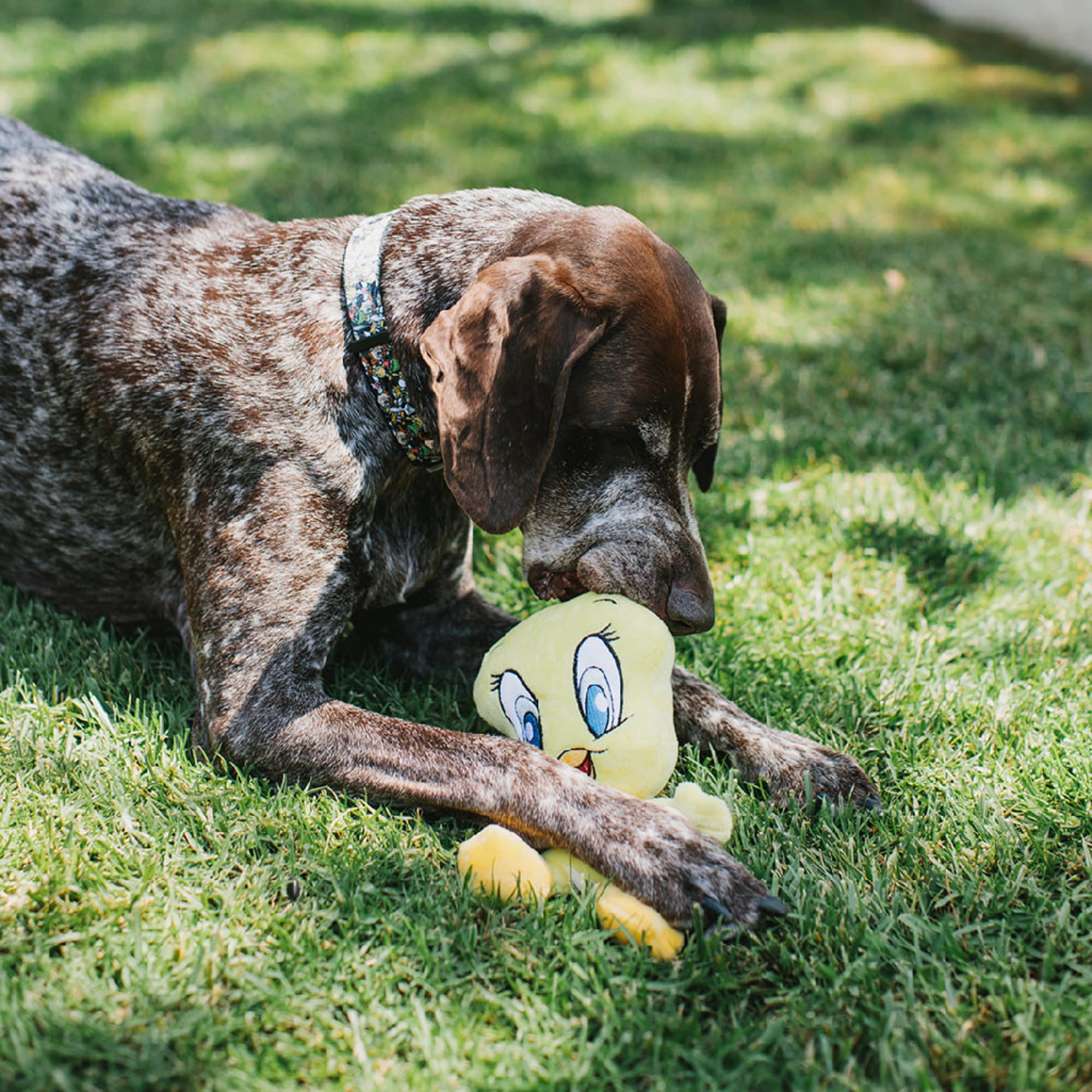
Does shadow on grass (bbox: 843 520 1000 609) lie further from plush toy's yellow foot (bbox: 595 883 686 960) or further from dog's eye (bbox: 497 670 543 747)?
plush toy's yellow foot (bbox: 595 883 686 960)

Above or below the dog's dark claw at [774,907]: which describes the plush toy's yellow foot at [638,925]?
below

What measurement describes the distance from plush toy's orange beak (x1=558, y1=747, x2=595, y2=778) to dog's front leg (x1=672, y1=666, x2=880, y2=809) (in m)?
0.47

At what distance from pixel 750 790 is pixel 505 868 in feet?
2.62

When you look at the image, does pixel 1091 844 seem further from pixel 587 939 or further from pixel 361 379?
pixel 361 379

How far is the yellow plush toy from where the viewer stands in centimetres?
257

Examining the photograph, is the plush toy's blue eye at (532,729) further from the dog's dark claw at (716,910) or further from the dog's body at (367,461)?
the dog's dark claw at (716,910)

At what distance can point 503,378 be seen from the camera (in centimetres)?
285

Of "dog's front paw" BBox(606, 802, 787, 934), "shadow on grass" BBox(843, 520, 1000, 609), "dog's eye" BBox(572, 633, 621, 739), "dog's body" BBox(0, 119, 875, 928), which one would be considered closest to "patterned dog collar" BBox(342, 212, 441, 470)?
"dog's body" BBox(0, 119, 875, 928)

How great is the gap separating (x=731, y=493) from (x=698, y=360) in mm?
Answer: 1474

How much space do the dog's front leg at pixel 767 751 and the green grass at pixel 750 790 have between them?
0.09 m

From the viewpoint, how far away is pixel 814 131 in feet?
32.9

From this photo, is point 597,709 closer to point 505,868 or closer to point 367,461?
point 505,868

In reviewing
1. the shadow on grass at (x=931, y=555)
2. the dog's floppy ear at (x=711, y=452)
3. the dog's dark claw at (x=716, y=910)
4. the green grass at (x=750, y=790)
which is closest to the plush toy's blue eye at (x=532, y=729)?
the green grass at (x=750, y=790)

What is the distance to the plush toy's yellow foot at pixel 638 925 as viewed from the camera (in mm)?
2412
